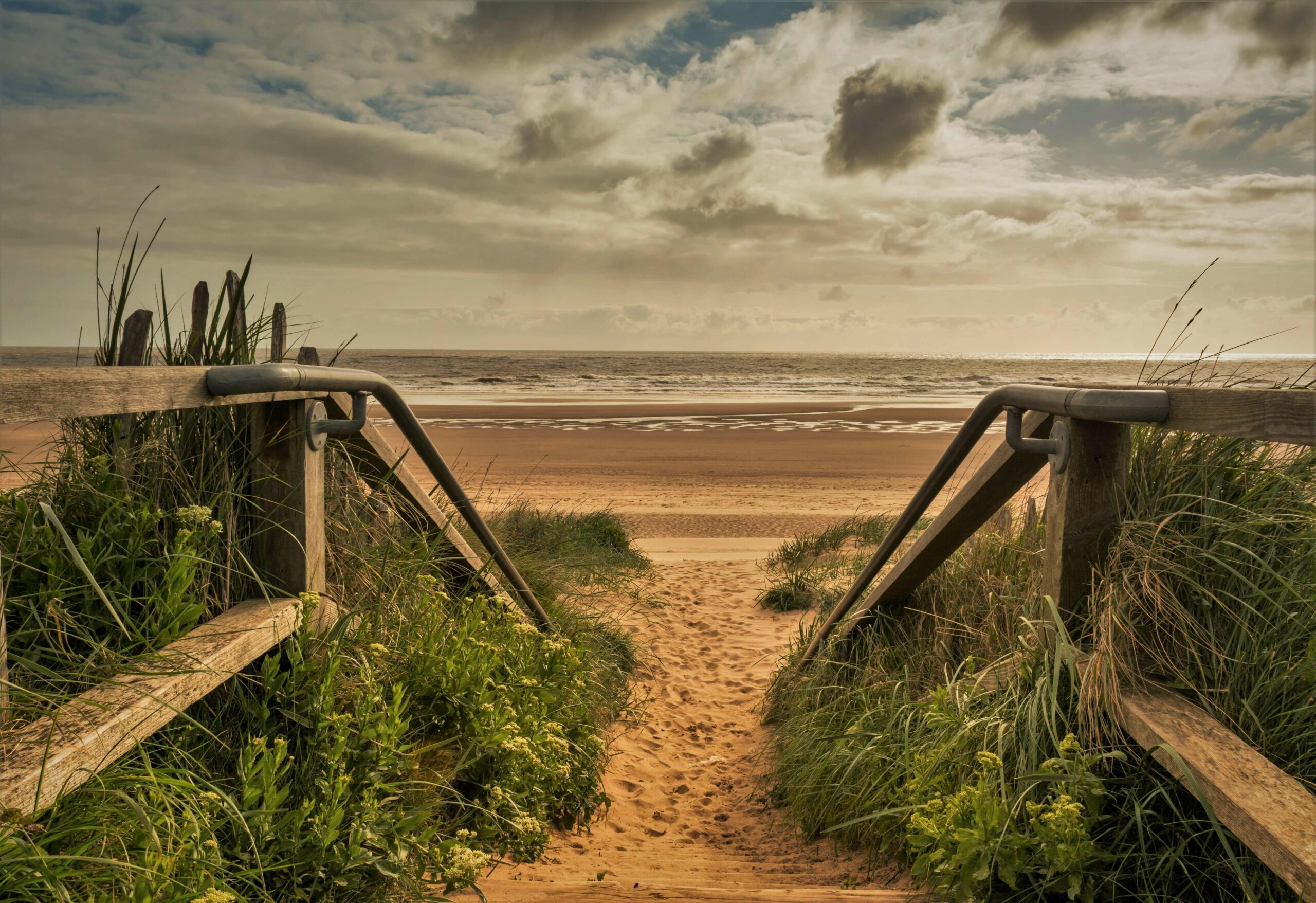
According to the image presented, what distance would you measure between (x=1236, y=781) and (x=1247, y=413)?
0.78 metres

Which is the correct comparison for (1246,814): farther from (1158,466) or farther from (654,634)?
(654,634)

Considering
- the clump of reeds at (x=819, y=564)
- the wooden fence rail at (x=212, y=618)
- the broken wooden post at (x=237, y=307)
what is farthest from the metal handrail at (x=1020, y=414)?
the broken wooden post at (x=237, y=307)

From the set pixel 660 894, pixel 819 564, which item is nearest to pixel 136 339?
pixel 660 894

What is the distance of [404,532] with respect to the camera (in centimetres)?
369

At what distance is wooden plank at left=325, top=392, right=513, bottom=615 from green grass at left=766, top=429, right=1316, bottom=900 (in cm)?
207

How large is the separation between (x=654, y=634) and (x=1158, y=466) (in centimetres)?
424

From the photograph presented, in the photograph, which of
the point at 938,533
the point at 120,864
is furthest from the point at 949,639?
the point at 120,864

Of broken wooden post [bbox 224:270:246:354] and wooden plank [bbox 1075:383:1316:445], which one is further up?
broken wooden post [bbox 224:270:246:354]

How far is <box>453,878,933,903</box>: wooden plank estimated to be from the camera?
236cm

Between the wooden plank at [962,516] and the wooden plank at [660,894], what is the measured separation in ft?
4.31

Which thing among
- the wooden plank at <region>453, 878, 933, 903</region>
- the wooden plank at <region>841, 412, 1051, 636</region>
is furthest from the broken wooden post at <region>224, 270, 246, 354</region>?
the wooden plank at <region>841, 412, 1051, 636</region>

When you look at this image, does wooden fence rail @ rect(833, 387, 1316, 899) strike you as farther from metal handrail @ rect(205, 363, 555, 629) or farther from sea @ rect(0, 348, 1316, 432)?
metal handrail @ rect(205, 363, 555, 629)

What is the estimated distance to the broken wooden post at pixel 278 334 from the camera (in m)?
3.34

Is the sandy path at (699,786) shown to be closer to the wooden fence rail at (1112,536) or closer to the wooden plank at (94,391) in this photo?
the wooden fence rail at (1112,536)
